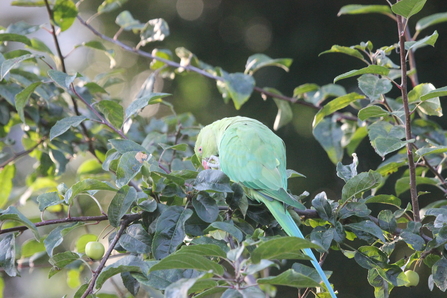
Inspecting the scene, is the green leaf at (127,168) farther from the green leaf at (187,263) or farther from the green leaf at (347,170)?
the green leaf at (347,170)

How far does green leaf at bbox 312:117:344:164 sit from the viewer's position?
6.64 ft

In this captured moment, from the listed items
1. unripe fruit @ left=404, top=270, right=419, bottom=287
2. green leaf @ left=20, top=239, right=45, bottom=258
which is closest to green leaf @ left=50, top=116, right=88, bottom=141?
green leaf @ left=20, top=239, right=45, bottom=258

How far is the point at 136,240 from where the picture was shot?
117 centimetres

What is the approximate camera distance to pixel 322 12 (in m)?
3.78

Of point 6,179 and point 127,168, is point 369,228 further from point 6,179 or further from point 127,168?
point 6,179

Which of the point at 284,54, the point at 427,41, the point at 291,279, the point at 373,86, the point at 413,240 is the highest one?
the point at 427,41

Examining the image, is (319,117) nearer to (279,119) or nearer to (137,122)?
(279,119)

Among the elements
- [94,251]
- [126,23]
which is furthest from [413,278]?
[126,23]

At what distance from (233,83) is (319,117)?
1.79ft

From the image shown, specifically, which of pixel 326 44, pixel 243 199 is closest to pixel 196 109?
pixel 326 44

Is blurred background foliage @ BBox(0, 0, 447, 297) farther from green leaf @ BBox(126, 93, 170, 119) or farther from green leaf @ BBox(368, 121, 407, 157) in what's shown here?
green leaf @ BBox(126, 93, 170, 119)

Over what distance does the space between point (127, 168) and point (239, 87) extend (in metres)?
0.94

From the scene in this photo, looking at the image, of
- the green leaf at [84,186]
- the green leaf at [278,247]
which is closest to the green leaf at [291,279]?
the green leaf at [278,247]

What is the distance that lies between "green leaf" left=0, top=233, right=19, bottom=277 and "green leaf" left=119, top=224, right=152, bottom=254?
0.29m
